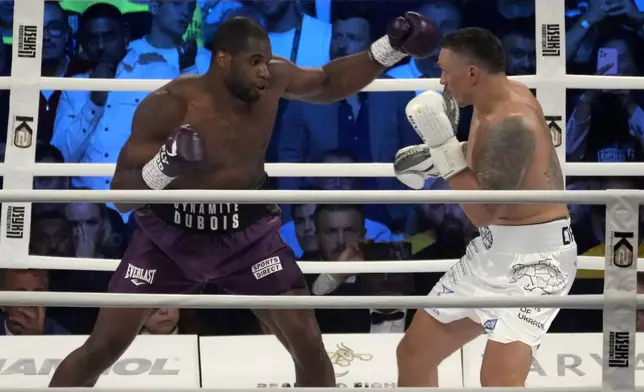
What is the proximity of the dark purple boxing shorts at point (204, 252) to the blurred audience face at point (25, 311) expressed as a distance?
2.81 ft

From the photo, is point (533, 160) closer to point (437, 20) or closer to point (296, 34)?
point (437, 20)

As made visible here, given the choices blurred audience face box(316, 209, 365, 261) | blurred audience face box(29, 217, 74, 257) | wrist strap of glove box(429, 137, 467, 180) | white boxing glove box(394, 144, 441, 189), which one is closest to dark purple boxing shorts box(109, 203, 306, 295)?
white boxing glove box(394, 144, 441, 189)

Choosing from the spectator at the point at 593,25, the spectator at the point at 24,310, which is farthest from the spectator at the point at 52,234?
the spectator at the point at 593,25

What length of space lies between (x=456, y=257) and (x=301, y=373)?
1.10 metres

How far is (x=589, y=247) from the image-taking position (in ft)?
10.9

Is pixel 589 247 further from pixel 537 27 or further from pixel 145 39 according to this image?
pixel 145 39

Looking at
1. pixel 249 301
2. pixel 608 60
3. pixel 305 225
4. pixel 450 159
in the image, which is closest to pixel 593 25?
pixel 608 60

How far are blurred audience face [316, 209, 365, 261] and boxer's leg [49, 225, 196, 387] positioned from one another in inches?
35.2

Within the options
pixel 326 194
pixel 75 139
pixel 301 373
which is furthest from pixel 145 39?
pixel 326 194

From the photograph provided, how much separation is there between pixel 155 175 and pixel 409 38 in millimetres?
769

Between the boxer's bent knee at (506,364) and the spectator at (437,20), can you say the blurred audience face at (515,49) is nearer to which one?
the spectator at (437,20)

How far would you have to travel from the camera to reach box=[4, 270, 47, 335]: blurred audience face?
3.17 meters

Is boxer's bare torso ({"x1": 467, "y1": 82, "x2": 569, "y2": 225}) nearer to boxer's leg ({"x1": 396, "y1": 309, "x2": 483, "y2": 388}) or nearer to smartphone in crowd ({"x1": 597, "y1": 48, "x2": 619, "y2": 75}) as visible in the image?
boxer's leg ({"x1": 396, "y1": 309, "x2": 483, "y2": 388})

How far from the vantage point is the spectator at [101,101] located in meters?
3.32
